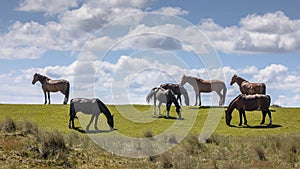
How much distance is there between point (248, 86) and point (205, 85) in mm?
3854

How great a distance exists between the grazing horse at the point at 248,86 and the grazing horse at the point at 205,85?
3.23 feet

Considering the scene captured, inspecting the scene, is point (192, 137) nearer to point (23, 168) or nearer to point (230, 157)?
point (230, 157)

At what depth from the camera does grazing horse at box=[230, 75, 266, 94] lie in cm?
3522

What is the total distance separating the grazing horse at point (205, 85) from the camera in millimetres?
37656

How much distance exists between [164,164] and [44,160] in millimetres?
4244

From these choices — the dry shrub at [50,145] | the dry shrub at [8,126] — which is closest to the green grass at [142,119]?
the dry shrub at [8,126]

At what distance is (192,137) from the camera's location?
21500mm

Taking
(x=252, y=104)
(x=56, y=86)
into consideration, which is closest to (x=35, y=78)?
(x=56, y=86)

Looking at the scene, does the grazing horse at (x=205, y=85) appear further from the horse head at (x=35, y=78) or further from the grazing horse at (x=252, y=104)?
the horse head at (x=35, y=78)

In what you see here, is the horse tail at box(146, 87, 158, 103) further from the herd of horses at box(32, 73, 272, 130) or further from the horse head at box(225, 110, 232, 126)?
the horse head at box(225, 110, 232, 126)

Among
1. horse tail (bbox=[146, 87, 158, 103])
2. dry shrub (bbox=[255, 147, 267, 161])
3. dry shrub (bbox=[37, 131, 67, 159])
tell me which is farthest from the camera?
horse tail (bbox=[146, 87, 158, 103])

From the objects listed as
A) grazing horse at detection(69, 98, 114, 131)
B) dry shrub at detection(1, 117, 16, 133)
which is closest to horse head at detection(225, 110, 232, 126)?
grazing horse at detection(69, 98, 114, 131)

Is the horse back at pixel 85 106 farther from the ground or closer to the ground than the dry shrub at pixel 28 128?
farther from the ground

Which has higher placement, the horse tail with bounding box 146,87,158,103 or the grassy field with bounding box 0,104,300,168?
the horse tail with bounding box 146,87,158,103
